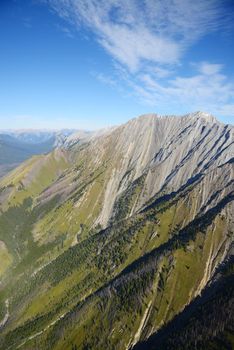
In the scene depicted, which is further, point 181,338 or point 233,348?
point 181,338

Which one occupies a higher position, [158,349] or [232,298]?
[232,298]

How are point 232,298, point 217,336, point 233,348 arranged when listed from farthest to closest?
point 232,298, point 217,336, point 233,348

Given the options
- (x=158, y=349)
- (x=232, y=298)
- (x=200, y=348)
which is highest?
(x=232, y=298)

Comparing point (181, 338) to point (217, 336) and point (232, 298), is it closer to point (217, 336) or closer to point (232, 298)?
point (217, 336)

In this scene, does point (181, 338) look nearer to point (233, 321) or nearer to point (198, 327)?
point (198, 327)

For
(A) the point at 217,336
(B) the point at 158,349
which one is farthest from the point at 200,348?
(B) the point at 158,349

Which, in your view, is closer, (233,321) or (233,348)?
(233,348)

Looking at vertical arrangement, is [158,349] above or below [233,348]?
below

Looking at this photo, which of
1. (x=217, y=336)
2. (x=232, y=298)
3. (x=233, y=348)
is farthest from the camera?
(x=232, y=298)

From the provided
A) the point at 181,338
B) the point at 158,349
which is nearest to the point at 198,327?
the point at 181,338
